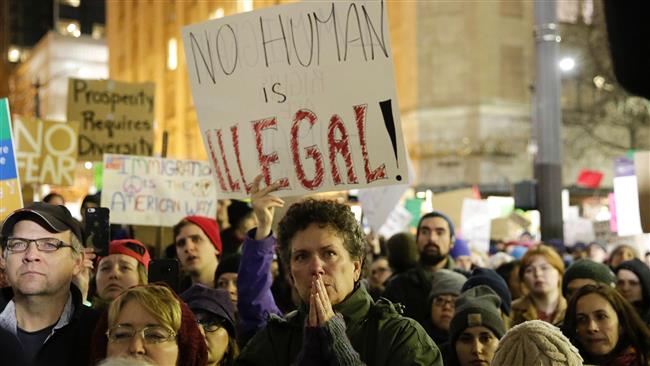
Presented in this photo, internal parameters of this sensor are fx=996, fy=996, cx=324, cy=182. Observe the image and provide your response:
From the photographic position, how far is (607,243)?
48.3 ft

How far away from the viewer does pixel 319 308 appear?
321 cm

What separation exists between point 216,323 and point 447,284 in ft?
7.16

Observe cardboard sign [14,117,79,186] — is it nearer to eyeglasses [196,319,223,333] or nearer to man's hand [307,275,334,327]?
eyeglasses [196,319,223,333]

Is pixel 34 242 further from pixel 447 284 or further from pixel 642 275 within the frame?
pixel 642 275

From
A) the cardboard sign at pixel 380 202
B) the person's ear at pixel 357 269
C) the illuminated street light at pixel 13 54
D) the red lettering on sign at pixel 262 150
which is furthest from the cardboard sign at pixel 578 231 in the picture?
the illuminated street light at pixel 13 54

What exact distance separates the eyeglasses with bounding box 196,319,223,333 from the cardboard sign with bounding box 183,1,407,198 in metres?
0.78

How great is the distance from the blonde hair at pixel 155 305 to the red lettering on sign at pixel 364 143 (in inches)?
60.6

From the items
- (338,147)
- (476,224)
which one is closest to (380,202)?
(476,224)

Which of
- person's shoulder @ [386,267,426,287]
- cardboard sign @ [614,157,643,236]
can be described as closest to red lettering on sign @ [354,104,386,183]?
person's shoulder @ [386,267,426,287]

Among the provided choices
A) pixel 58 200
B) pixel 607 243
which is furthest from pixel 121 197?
pixel 607 243

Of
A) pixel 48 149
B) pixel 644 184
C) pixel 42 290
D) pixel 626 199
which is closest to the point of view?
pixel 42 290

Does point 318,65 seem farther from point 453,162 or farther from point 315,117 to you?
point 453,162

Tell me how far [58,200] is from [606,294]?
5.88m

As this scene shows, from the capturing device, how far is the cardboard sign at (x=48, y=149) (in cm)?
970
